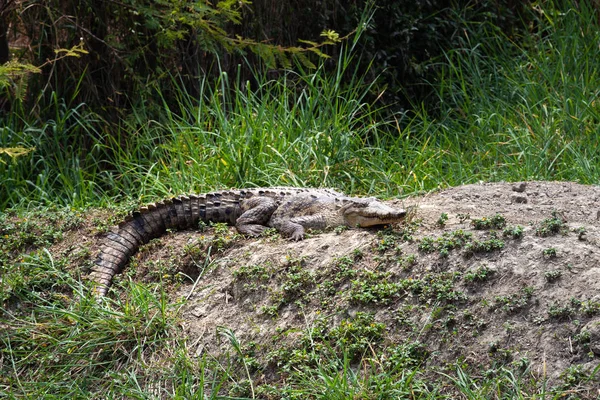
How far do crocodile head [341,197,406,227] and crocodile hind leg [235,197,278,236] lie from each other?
1.80ft

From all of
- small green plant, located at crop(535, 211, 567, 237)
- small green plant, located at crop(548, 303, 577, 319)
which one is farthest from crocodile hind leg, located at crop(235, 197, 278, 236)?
small green plant, located at crop(548, 303, 577, 319)

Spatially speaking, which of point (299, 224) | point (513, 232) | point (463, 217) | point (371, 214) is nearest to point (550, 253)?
point (513, 232)

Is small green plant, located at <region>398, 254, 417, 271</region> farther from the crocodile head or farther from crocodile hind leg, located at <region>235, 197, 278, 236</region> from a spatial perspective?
crocodile hind leg, located at <region>235, 197, 278, 236</region>

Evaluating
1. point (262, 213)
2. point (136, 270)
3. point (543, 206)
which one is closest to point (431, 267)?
point (543, 206)

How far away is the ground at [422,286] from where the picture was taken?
4.13 m

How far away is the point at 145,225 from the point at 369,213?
1.64m

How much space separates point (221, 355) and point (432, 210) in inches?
69.4

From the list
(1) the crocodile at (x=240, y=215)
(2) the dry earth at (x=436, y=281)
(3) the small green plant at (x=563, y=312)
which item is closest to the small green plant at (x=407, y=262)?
(2) the dry earth at (x=436, y=281)

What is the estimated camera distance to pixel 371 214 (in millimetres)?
5309

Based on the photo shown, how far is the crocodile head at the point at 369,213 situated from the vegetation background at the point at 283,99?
3.70ft

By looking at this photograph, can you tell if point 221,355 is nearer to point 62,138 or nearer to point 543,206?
point 543,206

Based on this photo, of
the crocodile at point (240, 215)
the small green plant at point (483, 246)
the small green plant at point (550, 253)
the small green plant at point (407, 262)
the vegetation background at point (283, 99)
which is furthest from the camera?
the vegetation background at point (283, 99)

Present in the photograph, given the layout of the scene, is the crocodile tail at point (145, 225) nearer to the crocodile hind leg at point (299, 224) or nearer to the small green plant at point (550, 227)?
the crocodile hind leg at point (299, 224)

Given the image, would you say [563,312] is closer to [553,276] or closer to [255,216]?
[553,276]
